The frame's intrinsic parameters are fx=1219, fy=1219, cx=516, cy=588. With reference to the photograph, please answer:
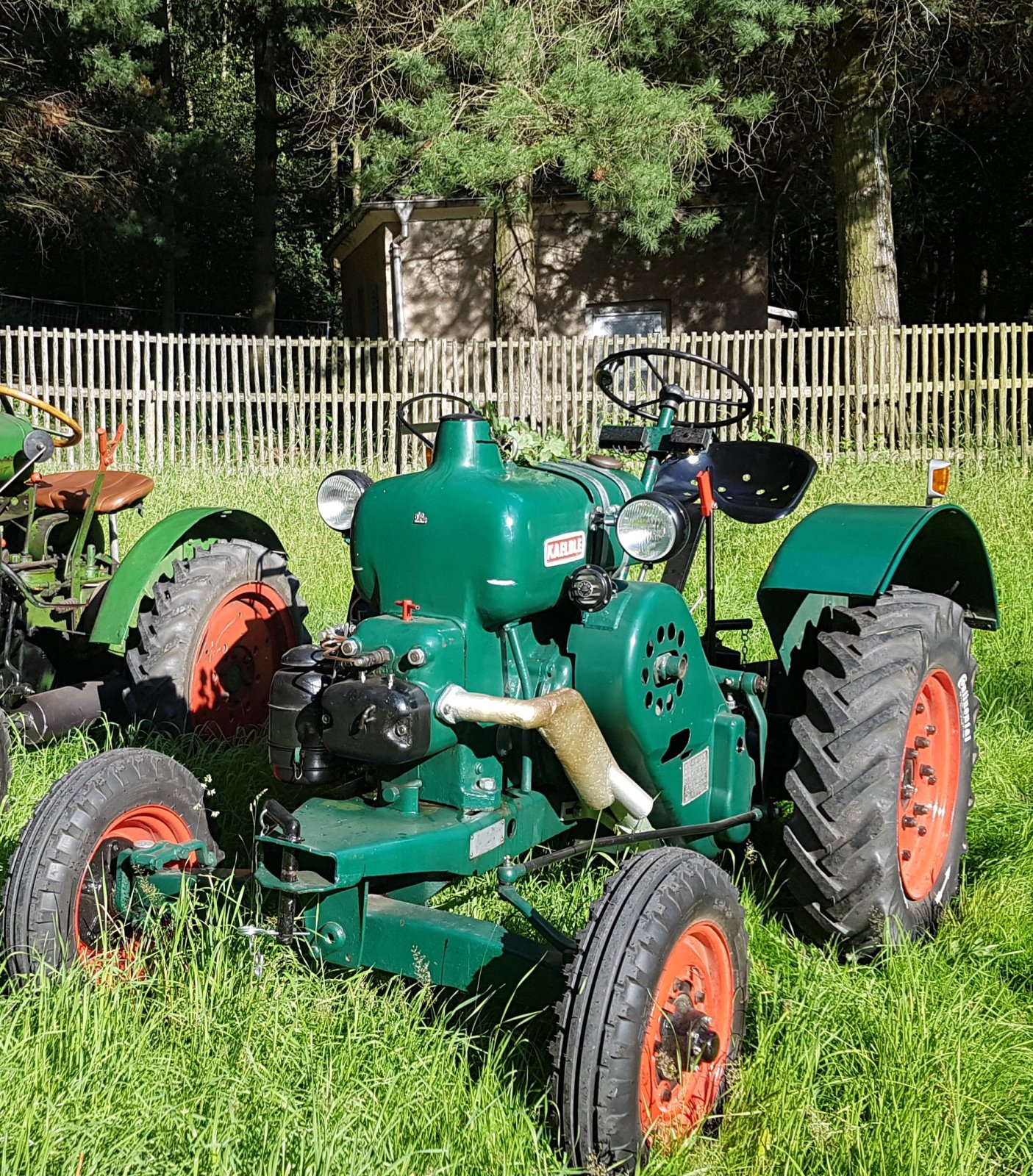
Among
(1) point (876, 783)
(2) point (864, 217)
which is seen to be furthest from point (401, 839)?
(2) point (864, 217)

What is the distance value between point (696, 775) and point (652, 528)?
0.74 metres

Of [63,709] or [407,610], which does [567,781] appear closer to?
[407,610]

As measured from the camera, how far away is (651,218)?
12.0m

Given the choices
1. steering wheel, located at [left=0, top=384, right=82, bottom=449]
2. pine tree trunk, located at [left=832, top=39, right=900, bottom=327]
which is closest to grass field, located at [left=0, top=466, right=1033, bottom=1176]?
steering wheel, located at [left=0, top=384, right=82, bottom=449]

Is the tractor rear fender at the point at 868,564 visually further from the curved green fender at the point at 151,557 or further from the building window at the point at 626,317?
the building window at the point at 626,317

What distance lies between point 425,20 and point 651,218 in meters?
3.05

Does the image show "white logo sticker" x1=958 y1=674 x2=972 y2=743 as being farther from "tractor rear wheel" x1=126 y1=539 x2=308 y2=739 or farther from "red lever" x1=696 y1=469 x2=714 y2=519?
"tractor rear wheel" x1=126 y1=539 x2=308 y2=739

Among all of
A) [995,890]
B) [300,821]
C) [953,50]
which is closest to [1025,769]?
[995,890]

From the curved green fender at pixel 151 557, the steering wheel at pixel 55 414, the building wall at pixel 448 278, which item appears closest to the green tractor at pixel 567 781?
the curved green fender at pixel 151 557

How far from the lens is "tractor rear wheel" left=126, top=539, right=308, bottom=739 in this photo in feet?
13.5

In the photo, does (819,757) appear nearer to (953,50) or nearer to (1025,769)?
(1025,769)

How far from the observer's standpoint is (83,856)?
2697mm

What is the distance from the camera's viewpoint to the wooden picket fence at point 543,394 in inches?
467

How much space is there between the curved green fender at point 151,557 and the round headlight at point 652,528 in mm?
2059
